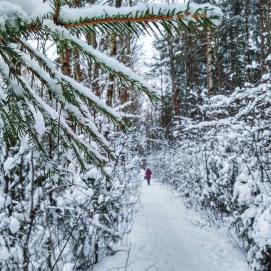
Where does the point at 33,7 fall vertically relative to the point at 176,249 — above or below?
→ above

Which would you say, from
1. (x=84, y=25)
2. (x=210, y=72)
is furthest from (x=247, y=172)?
(x=210, y=72)

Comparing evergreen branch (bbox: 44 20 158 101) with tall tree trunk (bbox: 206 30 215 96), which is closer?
evergreen branch (bbox: 44 20 158 101)

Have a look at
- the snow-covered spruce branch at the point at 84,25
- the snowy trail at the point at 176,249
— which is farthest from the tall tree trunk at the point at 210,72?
the snow-covered spruce branch at the point at 84,25

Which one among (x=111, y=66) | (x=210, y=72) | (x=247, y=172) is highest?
(x=210, y=72)

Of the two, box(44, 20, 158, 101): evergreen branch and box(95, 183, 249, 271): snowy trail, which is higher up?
box(44, 20, 158, 101): evergreen branch

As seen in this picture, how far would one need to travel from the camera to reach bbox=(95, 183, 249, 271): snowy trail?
18.5 ft

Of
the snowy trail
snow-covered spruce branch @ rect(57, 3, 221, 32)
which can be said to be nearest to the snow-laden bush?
the snowy trail

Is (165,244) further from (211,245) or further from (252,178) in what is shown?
(252,178)

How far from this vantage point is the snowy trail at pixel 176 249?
5637mm

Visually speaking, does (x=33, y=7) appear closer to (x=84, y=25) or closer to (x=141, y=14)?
(x=84, y=25)

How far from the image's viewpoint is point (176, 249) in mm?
6633

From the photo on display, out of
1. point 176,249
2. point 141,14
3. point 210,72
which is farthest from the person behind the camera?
point 210,72

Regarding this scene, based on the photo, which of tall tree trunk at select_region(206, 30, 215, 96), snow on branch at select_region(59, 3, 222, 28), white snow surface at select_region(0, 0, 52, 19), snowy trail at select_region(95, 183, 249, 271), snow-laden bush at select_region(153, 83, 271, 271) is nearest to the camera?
snow on branch at select_region(59, 3, 222, 28)

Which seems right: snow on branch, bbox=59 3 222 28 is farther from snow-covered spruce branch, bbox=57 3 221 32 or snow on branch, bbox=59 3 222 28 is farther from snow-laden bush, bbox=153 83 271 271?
snow-laden bush, bbox=153 83 271 271
